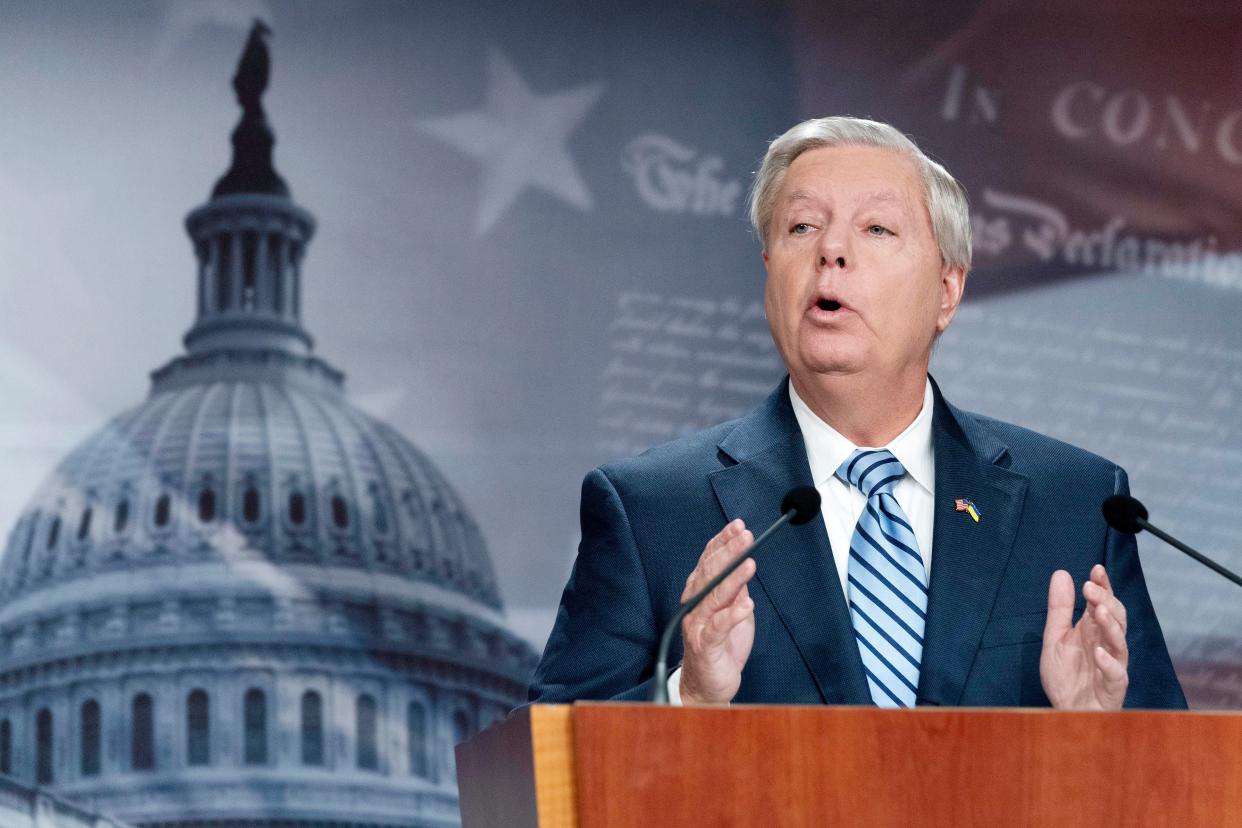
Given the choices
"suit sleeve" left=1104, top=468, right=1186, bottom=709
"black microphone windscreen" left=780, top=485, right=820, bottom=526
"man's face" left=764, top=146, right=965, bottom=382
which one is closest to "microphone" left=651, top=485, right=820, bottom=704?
"black microphone windscreen" left=780, top=485, right=820, bottom=526

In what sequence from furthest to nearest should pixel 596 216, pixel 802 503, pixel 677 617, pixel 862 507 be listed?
pixel 596 216, pixel 862 507, pixel 802 503, pixel 677 617

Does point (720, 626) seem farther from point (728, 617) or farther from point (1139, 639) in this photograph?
point (1139, 639)

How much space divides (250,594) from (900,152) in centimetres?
278

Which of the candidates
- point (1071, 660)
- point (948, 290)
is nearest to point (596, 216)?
point (948, 290)

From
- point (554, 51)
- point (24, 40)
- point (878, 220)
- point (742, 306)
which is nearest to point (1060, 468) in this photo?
point (878, 220)

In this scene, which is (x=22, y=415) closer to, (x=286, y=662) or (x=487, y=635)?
(x=286, y=662)

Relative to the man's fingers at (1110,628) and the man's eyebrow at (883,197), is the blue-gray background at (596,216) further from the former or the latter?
the man's fingers at (1110,628)

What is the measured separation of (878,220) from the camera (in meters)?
2.24

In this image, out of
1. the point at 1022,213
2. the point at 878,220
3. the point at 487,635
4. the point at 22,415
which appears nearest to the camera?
the point at 878,220

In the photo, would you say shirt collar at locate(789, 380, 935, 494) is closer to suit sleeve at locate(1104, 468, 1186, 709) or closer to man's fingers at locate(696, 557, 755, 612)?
suit sleeve at locate(1104, 468, 1186, 709)

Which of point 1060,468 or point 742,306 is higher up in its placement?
point 742,306

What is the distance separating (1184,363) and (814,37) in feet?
5.04

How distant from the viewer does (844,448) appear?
7.35 feet

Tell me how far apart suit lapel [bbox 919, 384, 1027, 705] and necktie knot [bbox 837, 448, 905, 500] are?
0.06 metres
